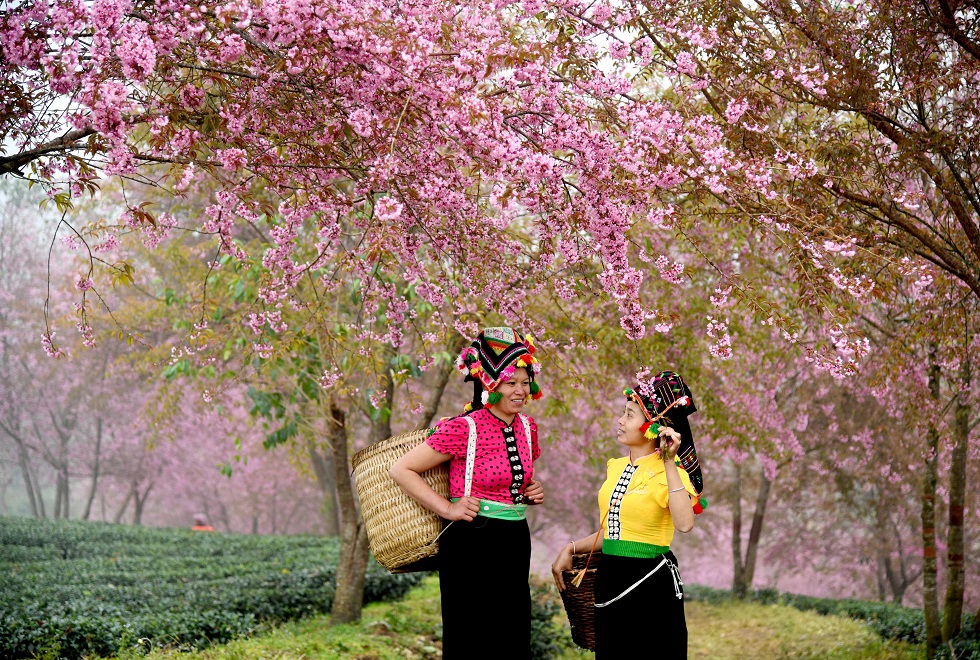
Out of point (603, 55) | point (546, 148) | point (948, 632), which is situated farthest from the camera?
point (948, 632)

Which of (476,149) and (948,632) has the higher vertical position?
(476,149)

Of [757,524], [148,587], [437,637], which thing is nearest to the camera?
[437,637]

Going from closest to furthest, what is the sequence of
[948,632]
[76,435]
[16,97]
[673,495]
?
[16,97]
[673,495]
[948,632]
[76,435]

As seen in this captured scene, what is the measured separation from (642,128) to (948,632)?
21.2 feet

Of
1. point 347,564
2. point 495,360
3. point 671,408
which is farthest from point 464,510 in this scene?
point 347,564

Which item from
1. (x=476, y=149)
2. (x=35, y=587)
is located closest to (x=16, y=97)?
(x=476, y=149)

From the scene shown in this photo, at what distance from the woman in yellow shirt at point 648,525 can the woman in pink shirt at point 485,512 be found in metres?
0.36

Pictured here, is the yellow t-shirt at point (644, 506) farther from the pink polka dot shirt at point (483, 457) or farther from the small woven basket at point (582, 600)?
the pink polka dot shirt at point (483, 457)

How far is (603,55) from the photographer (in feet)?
15.6

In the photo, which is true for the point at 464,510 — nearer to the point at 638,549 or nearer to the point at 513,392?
the point at 513,392

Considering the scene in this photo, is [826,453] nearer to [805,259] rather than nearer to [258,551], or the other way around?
[258,551]

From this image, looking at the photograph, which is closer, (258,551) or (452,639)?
(452,639)

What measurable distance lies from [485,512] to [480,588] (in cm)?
32

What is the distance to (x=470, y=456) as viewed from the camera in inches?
158
